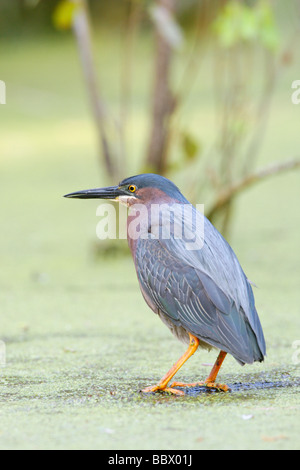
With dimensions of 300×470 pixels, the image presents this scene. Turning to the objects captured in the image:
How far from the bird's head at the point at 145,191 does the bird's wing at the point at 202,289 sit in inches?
5.3

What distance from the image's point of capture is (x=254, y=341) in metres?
2.22

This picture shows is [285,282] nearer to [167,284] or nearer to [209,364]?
[209,364]

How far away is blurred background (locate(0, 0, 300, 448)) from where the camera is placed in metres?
2.89

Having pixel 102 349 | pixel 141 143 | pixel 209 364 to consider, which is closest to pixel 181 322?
pixel 209 364

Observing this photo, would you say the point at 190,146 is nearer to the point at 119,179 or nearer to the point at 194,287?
the point at 119,179

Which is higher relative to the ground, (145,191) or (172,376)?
(145,191)

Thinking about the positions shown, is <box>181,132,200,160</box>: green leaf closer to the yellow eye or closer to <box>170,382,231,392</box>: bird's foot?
the yellow eye

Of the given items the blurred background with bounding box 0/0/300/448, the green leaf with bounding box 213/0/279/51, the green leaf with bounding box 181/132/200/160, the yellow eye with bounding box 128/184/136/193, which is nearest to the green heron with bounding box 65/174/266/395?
the yellow eye with bounding box 128/184/136/193

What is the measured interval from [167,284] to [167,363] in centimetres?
51

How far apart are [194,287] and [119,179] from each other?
2588mm

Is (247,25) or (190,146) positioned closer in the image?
(247,25)

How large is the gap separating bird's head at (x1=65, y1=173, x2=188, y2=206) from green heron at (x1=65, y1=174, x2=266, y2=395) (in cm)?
4

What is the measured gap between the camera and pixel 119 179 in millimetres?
4805

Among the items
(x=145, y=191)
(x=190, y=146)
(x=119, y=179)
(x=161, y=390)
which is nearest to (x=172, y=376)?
(x=161, y=390)
